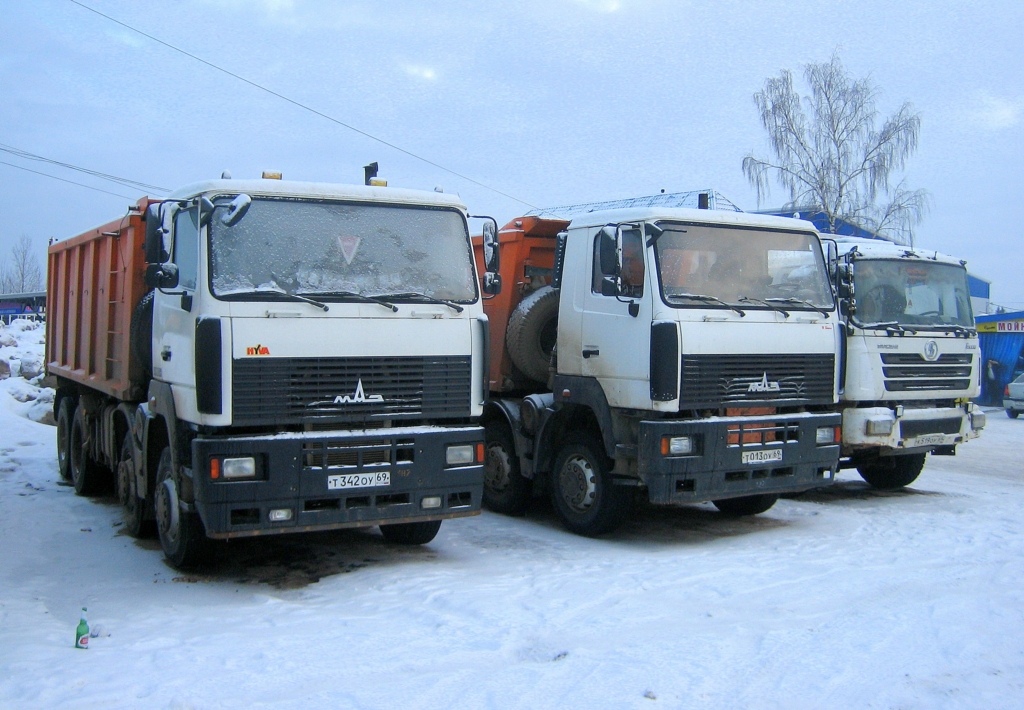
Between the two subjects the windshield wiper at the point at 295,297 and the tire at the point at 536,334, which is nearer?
the windshield wiper at the point at 295,297

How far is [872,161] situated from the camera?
32.3 meters

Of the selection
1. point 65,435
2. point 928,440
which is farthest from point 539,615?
point 65,435

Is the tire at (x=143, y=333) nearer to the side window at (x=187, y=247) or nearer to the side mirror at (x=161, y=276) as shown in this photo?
the side window at (x=187, y=247)

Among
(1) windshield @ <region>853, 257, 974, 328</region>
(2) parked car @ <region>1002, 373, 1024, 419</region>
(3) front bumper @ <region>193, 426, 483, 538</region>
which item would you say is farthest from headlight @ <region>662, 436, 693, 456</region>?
(2) parked car @ <region>1002, 373, 1024, 419</region>

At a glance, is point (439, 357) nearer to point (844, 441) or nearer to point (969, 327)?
point (844, 441)

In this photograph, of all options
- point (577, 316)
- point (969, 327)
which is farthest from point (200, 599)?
point (969, 327)

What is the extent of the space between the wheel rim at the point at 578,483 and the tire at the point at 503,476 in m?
0.84

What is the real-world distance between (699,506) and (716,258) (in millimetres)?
3394

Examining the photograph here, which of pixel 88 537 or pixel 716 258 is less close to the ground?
pixel 716 258

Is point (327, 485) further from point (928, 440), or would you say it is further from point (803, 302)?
point (928, 440)

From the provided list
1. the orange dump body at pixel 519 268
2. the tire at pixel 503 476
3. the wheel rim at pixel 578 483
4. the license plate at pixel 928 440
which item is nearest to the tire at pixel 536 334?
the orange dump body at pixel 519 268

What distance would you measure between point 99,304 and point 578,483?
509 centimetres

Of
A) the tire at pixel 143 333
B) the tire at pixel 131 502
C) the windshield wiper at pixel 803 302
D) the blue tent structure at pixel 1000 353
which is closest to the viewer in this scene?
the tire at pixel 143 333

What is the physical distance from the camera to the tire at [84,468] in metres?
10.9
